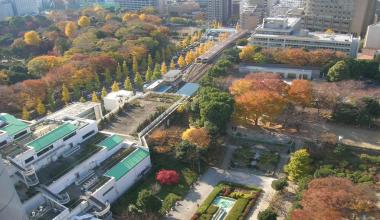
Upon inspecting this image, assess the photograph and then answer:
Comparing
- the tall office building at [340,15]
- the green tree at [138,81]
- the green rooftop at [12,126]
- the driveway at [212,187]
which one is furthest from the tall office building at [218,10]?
the green rooftop at [12,126]

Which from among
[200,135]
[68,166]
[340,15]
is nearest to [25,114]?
[68,166]

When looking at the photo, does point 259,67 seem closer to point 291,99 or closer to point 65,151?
point 291,99

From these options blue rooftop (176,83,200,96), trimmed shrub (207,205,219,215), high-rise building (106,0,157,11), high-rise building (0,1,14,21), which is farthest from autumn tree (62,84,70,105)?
high-rise building (0,1,14,21)

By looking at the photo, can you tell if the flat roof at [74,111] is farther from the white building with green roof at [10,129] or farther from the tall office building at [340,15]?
the tall office building at [340,15]

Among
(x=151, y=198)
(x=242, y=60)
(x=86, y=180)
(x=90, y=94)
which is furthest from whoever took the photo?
(x=242, y=60)

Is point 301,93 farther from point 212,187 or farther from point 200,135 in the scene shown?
point 212,187

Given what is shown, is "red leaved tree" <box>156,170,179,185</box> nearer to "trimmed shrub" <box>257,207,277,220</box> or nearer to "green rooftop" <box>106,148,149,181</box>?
"green rooftop" <box>106,148,149,181</box>

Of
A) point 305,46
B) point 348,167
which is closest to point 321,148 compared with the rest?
point 348,167
